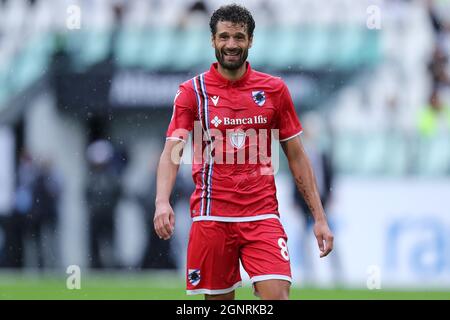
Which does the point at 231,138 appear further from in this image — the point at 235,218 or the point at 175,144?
the point at 235,218

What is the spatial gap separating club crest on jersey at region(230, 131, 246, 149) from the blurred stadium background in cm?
870

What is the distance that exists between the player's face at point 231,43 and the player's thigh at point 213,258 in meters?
0.98

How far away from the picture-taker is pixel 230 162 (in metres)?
6.80

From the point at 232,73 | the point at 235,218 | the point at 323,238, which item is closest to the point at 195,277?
the point at 235,218

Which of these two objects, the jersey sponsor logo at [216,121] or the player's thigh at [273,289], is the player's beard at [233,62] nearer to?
the jersey sponsor logo at [216,121]

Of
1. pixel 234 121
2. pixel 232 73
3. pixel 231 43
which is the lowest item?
pixel 234 121

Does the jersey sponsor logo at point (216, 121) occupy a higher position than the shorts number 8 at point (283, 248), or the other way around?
the jersey sponsor logo at point (216, 121)

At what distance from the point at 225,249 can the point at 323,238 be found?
0.60 m

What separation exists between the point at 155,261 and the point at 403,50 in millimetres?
4982

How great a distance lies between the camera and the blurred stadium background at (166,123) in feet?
52.7

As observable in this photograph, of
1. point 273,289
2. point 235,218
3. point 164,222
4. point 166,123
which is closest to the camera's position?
point 164,222

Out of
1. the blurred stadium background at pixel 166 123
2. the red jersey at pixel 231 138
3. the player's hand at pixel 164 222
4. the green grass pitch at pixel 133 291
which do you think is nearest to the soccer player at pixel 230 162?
the red jersey at pixel 231 138

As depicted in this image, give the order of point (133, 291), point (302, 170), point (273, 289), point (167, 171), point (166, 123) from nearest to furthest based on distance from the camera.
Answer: point (273, 289)
point (167, 171)
point (302, 170)
point (133, 291)
point (166, 123)

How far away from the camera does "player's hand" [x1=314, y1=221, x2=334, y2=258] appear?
21.9ft
